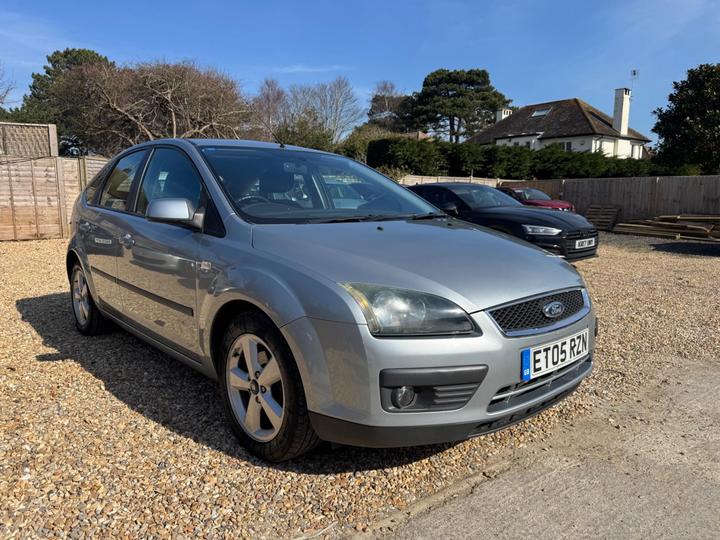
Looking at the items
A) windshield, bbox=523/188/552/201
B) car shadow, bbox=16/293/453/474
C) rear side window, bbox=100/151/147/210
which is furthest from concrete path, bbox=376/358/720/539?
windshield, bbox=523/188/552/201

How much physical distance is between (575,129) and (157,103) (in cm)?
3065

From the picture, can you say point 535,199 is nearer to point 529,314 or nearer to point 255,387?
point 529,314

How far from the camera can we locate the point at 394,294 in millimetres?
2156

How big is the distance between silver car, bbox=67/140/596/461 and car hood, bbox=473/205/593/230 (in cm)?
430

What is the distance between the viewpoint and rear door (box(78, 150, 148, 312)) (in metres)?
3.78

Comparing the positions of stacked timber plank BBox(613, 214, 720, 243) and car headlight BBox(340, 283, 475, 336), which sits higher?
car headlight BBox(340, 283, 475, 336)

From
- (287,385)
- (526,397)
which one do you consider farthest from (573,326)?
(287,385)

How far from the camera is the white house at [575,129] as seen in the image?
39.3 metres

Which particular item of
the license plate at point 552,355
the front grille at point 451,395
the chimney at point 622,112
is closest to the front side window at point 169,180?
the front grille at point 451,395

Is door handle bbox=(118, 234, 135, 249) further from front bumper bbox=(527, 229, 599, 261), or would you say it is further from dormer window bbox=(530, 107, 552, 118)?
dormer window bbox=(530, 107, 552, 118)

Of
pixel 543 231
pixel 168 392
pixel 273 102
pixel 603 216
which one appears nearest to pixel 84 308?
pixel 168 392

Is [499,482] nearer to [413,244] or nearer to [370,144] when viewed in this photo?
[413,244]

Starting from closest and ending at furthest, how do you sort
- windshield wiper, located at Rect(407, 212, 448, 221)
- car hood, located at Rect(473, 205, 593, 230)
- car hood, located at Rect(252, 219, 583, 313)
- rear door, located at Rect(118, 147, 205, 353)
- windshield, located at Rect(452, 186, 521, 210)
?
car hood, located at Rect(252, 219, 583, 313) < rear door, located at Rect(118, 147, 205, 353) < windshield wiper, located at Rect(407, 212, 448, 221) < car hood, located at Rect(473, 205, 593, 230) < windshield, located at Rect(452, 186, 521, 210)

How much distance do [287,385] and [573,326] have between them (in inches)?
56.3
